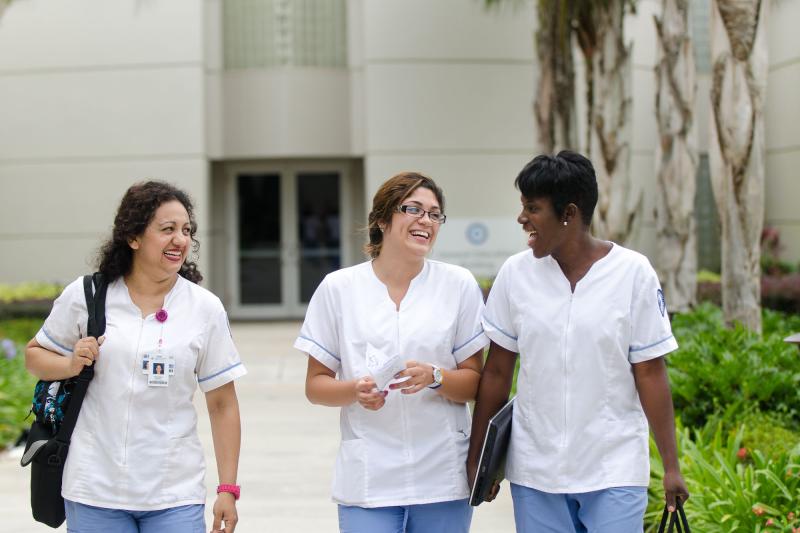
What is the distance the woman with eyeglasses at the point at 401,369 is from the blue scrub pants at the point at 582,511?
0.74ft

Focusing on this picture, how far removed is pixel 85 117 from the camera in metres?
18.0

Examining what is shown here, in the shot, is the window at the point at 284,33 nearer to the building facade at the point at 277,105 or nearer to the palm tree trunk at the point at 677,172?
the building facade at the point at 277,105

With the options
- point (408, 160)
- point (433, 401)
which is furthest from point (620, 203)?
point (433, 401)

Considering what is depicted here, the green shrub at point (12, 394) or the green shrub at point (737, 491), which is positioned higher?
the green shrub at point (737, 491)

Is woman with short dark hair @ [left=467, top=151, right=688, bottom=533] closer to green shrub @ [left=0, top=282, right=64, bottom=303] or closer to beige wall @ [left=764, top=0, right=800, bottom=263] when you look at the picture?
green shrub @ [left=0, top=282, right=64, bottom=303]

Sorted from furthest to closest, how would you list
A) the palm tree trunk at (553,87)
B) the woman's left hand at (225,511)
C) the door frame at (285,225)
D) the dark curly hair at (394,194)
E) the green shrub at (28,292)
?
the door frame at (285,225), the green shrub at (28,292), the palm tree trunk at (553,87), the dark curly hair at (394,194), the woman's left hand at (225,511)

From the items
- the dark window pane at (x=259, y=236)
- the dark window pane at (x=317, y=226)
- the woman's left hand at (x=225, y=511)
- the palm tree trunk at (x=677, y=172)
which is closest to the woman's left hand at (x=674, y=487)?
the woman's left hand at (x=225, y=511)

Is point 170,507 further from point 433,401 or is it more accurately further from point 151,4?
point 151,4

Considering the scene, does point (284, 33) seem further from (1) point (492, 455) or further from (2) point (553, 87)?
(1) point (492, 455)

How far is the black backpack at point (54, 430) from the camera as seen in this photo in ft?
11.1

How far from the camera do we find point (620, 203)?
39.1 feet

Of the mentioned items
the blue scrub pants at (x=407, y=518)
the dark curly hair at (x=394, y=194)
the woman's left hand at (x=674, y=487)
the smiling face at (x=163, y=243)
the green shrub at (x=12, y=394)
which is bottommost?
the green shrub at (x=12, y=394)

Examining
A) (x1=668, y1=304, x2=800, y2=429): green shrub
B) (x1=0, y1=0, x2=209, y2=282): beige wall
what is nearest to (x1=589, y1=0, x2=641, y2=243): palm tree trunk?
(x1=668, y1=304, x2=800, y2=429): green shrub

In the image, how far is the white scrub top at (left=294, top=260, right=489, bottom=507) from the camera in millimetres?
3479
